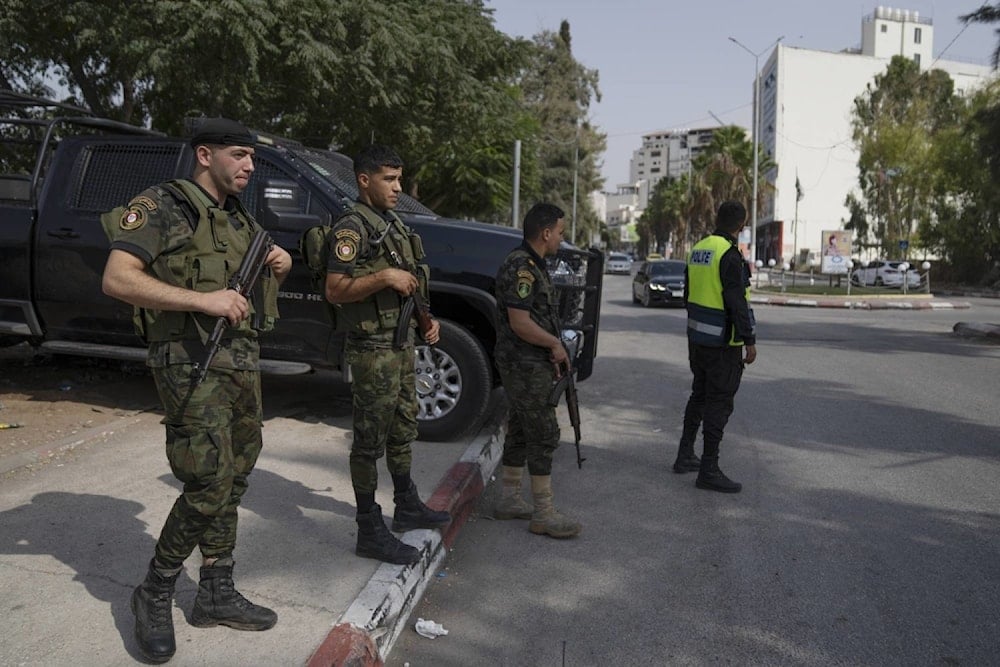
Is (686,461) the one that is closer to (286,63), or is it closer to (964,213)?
(286,63)

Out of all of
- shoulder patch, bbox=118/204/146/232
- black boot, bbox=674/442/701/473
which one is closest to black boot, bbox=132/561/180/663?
shoulder patch, bbox=118/204/146/232

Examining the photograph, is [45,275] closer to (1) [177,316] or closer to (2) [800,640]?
(1) [177,316]

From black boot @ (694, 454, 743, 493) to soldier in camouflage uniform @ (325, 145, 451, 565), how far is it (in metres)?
2.37

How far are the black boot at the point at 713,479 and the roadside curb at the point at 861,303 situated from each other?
750 inches

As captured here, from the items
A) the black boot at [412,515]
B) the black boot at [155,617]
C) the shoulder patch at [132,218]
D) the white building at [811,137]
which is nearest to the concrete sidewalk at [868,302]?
the black boot at [412,515]

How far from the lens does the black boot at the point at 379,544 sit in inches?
155

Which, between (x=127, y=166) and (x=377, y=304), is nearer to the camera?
(x=377, y=304)

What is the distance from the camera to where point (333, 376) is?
883 centimetres

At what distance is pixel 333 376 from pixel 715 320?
4.56 m

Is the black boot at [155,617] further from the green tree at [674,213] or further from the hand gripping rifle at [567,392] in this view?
the green tree at [674,213]

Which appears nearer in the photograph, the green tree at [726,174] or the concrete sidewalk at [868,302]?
the concrete sidewalk at [868,302]

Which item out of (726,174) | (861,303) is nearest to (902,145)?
(726,174)

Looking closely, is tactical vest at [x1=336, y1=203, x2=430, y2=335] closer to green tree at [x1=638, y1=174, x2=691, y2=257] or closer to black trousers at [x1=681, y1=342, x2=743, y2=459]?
black trousers at [x1=681, y1=342, x2=743, y2=459]

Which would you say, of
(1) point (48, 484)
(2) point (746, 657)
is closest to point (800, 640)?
(2) point (746, 657)
